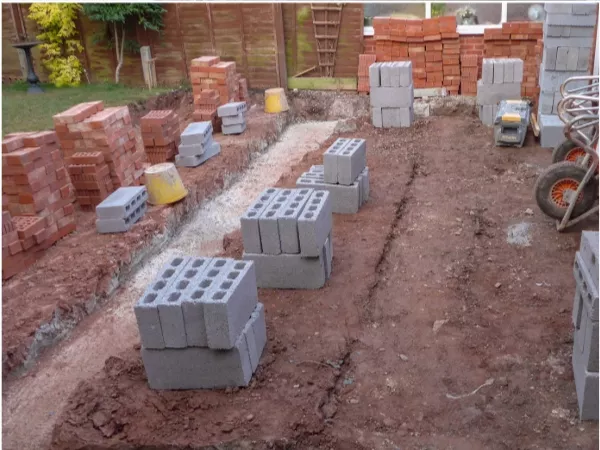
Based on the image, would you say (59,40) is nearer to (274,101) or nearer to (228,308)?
(274,101)

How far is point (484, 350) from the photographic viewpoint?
16.5ft

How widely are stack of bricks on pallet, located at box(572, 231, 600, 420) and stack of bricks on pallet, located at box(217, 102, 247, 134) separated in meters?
8.99

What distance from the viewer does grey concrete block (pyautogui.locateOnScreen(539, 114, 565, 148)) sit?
33.0ft

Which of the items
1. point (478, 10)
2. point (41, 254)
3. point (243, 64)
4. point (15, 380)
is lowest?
point (15, 380)

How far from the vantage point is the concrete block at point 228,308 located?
4.34 meters

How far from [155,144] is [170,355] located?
6654 mm

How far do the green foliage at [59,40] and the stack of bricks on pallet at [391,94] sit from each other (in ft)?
30.3

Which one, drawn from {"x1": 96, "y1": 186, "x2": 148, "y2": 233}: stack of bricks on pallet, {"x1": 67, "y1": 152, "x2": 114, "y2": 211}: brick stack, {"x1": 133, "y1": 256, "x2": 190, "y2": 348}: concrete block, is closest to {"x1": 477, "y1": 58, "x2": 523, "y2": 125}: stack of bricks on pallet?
{"x1": 96, "y1": 186, "x2": 148, "y2": 233}: stack of bricks on pallet

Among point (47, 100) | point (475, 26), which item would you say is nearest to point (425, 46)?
point (475, 26)

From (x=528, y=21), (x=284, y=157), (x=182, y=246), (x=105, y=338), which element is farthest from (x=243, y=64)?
(x=105, y=338)

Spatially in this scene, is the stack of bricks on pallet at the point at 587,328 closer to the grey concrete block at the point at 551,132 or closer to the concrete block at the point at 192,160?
the grey concrete block at the point at 551,132

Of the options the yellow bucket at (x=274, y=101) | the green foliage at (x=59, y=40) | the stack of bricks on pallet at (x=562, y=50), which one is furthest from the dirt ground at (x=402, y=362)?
the green foliage at (x=59, y=40)

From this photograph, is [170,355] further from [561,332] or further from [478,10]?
[478,10]

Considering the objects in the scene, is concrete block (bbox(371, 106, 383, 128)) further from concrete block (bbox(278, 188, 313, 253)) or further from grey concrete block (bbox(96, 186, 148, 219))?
concrete block (bbox(278, 188, 313, 253))
